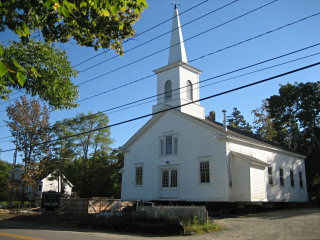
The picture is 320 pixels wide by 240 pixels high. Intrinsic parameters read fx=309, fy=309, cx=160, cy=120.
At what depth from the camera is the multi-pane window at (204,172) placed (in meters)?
24.2

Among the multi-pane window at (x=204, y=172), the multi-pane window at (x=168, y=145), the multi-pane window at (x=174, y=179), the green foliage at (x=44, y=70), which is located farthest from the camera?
the multi-pane window at (x=168, y=145)

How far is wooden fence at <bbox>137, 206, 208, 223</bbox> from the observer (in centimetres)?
1534

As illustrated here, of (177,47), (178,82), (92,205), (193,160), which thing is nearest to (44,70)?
(92,205)

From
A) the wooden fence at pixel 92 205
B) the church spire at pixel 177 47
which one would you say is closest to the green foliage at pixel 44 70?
the wooden fence at pixel 92 205

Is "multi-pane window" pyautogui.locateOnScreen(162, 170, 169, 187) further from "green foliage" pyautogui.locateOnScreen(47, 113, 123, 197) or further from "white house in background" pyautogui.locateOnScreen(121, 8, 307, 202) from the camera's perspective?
"green foliage" pyautogui.locateOnScreen(47, 113, 123, 197)

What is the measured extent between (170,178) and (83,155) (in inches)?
1103

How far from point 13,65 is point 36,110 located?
37793 millimetres

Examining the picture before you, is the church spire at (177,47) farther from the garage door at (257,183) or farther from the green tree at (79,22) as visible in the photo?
the green tree at (79,22)

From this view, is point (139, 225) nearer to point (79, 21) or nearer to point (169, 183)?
point (79, 21)

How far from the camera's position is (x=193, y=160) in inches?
997

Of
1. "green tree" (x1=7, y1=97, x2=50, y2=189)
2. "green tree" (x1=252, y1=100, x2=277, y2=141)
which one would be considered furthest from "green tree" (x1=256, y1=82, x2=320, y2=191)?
"green tree" (x1=7, y1=97, x2=50, y2=189)

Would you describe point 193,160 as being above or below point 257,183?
above

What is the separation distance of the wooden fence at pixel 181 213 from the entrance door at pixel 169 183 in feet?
32.1

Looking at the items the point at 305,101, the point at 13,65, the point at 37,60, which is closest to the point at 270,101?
the point at 305,101
